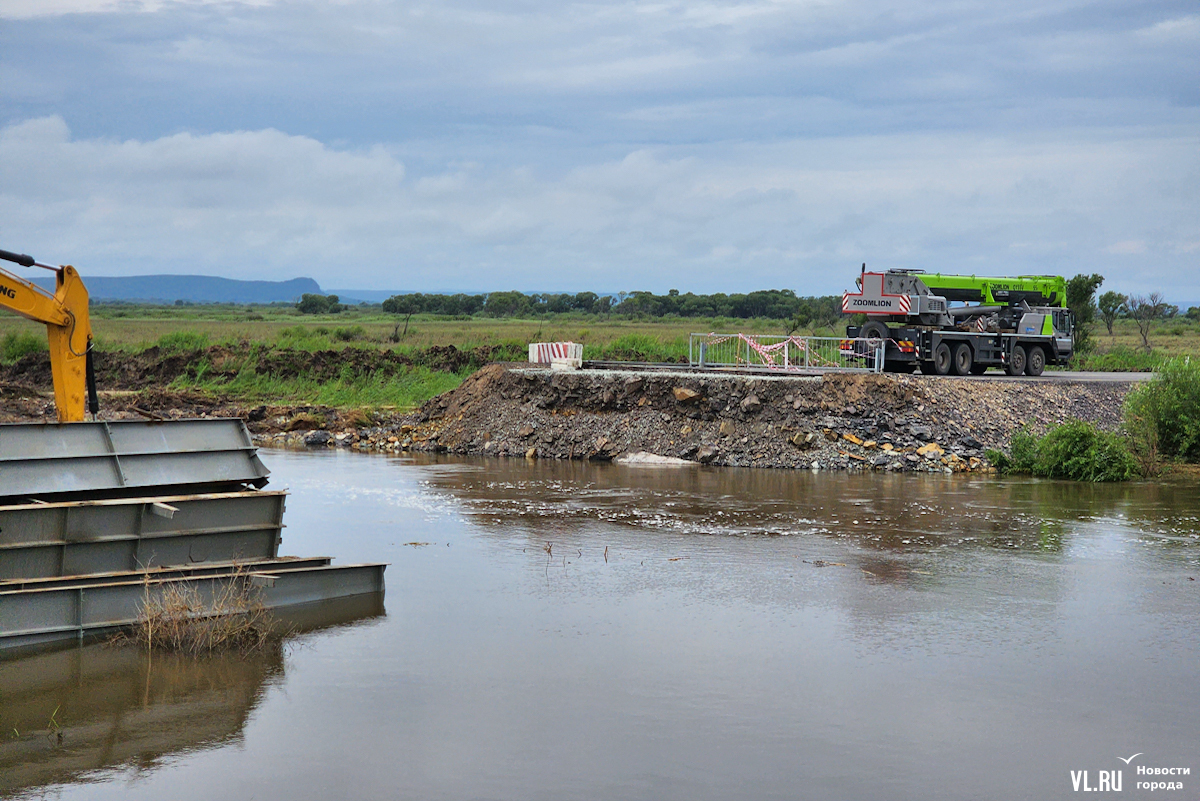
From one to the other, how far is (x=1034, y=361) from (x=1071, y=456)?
9095 mm

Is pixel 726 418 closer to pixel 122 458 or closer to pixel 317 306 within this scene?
pixel 122 458

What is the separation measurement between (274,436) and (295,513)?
13517mm

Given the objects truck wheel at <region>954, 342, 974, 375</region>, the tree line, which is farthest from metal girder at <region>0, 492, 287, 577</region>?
the tree line

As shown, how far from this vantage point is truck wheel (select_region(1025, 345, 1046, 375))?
1297 inches

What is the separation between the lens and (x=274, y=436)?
3197 centimetres

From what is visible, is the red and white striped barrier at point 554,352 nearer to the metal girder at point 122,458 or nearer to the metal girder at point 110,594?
the metal girder at point 122,458

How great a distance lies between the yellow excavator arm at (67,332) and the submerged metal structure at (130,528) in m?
1.19

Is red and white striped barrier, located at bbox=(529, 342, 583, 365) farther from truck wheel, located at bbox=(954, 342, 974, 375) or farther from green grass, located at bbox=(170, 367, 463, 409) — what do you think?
truck wheel, located at bbox=(954, 342, 974, 375)

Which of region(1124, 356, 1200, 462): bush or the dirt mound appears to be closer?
region(1124, 356, 1200, 462): bush

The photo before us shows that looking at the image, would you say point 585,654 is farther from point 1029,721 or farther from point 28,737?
point 28,737

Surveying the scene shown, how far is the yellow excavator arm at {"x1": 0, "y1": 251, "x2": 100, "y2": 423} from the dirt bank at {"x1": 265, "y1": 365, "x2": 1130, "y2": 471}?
15120mm

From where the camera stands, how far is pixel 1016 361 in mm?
32688

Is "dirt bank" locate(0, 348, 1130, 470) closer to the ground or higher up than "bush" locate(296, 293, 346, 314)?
closer to the ground

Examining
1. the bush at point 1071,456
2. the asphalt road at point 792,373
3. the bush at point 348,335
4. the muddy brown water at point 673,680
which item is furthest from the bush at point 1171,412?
the bush at point 348,335
